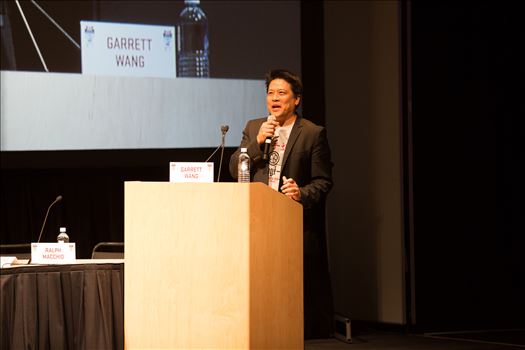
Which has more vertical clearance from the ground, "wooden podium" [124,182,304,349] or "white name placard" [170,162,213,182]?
"white name placard" [170,162,213,182]

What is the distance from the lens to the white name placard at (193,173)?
329 cm

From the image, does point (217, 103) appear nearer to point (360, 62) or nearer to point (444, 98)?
point (360, 62)

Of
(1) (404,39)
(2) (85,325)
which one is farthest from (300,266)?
(1) (404,39)

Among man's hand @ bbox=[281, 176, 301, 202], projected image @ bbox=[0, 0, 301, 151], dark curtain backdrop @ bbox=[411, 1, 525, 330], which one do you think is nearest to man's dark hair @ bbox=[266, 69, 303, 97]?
man's hand @ bbox=[281, 176, 301, 202]

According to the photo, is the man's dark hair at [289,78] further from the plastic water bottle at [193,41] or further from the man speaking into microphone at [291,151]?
the plastic water bottle at [193,41]

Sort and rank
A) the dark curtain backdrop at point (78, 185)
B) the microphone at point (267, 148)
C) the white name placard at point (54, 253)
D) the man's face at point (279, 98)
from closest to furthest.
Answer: the white name placard at point (54, 253) → the microphone at point (267, 148) → the man's face at point (279, 98) → the dark curtain backdrop at point (78, 185)

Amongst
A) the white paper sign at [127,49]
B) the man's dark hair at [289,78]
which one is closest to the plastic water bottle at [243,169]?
the man's dark hair at [289,78]

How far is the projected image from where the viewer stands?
521 cm

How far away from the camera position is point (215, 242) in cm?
323

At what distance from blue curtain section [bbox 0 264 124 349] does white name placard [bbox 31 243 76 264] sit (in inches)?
2.8

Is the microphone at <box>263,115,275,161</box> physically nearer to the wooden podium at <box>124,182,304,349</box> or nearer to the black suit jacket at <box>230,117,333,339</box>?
the black suit jacket at <box>230,117,333,339</box>

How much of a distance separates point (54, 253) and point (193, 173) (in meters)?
0.70

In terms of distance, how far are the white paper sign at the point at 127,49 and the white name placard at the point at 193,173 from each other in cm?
218

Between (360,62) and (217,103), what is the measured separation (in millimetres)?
1142
